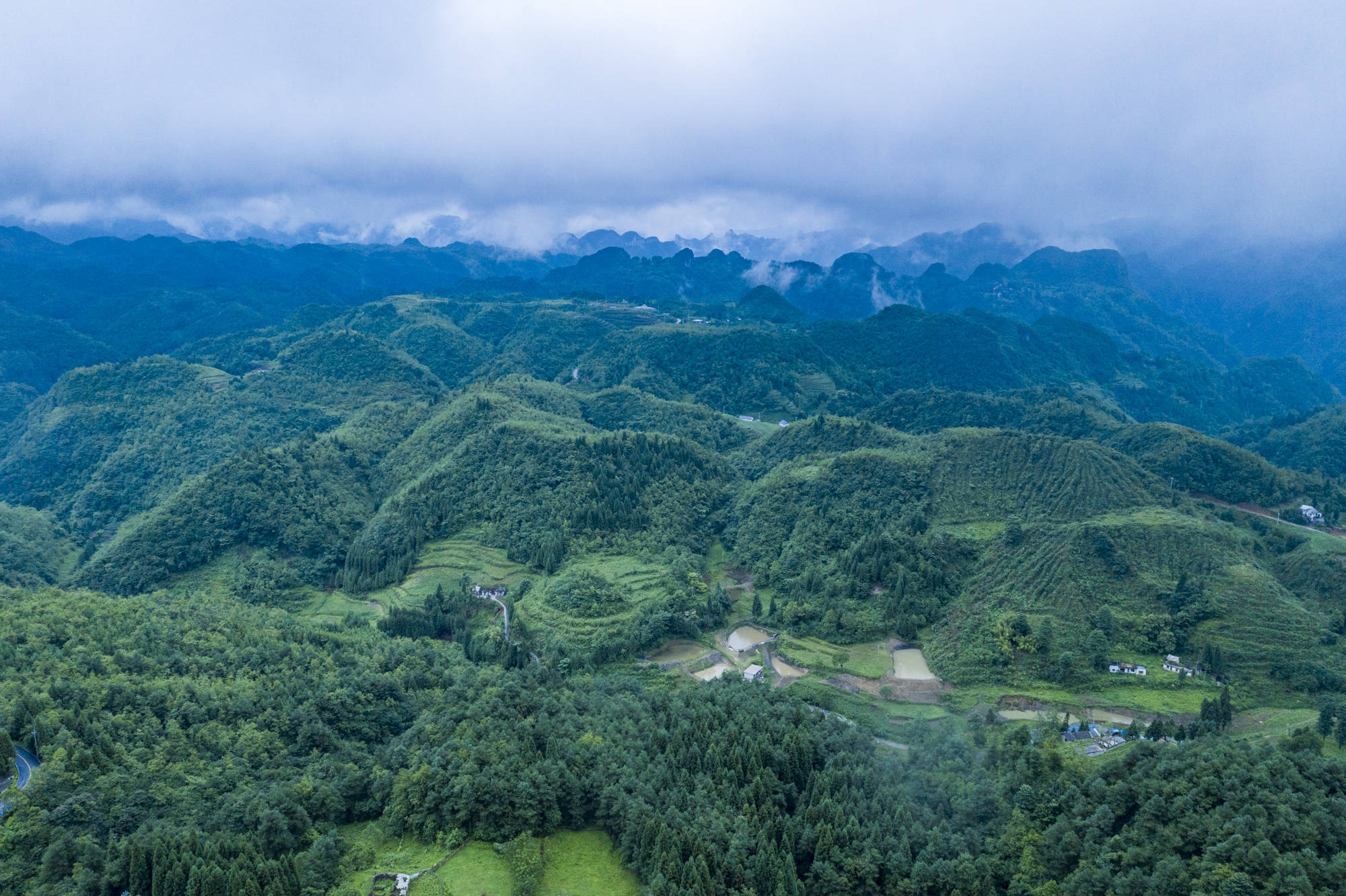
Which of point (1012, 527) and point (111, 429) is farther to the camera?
point (111, 429)

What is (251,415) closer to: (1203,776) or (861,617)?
(861,617)

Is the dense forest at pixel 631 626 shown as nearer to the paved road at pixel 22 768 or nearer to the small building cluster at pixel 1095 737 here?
the paved road at pixel 22 768

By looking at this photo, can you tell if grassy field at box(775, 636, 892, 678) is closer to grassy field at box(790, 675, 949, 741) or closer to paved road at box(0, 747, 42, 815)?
grassy field at box(790, 675, 949, 741)

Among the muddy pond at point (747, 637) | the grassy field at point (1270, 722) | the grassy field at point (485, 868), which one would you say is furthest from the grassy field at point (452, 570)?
the grassy field at point (1270, 722)

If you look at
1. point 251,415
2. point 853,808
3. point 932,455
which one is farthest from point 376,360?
point 853,808

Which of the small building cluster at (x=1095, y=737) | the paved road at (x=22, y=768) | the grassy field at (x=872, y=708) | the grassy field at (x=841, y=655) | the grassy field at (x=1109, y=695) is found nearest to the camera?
the paved road at (x=22, y=768)
